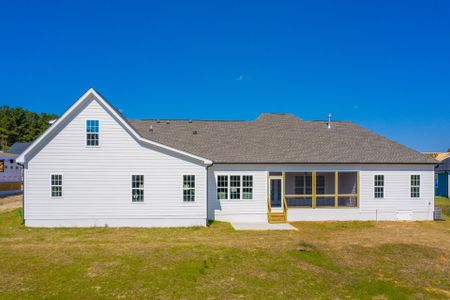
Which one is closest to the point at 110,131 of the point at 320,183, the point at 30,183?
the point at 30,183

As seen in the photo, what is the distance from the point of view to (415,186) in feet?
68.2

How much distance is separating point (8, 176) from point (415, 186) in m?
42.4

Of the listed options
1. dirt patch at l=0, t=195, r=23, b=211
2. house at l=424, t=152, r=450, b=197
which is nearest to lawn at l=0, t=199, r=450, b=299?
dirt patch at l=0, t=195, r=23, b=211

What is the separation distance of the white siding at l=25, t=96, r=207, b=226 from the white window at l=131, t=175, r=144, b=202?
9.5 inches

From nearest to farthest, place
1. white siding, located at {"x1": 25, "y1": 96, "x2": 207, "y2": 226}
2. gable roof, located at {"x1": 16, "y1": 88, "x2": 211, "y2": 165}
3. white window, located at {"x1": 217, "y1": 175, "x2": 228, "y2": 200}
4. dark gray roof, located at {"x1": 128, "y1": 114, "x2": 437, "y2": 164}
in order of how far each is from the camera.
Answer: gable roof, located at {"x1": 16, "y1": 88, "x2": 211, "y2": 165}, white siding, located at {"x1": 25, "y1": 96, "x2": 207, "y2": 226}, white window, located at {"x1": 217, "y1": 175, "x2": 228, "y2": 200}, dark gray roof, located at {"x1": 128, "y1": 114, "x2": 437, "y2": 164}

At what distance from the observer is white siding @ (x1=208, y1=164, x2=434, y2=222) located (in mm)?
19344

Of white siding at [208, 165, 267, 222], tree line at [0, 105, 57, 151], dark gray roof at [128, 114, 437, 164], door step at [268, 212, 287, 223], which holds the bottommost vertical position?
door step at [268, 212, 287, 223]

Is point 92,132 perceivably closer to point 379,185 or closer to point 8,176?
point 379,185

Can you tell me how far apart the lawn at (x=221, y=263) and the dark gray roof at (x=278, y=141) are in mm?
5283

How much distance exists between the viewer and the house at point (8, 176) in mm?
36219

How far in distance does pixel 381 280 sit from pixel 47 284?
9929 mm

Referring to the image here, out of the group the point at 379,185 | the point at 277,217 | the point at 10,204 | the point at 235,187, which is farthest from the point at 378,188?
the point at 10,204

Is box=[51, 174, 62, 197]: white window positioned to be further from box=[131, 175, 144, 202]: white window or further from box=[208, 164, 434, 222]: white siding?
box=[208, 164, 434, 222]: white siding

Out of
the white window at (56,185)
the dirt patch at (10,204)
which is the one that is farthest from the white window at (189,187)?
the dirt patch at (10,204)
